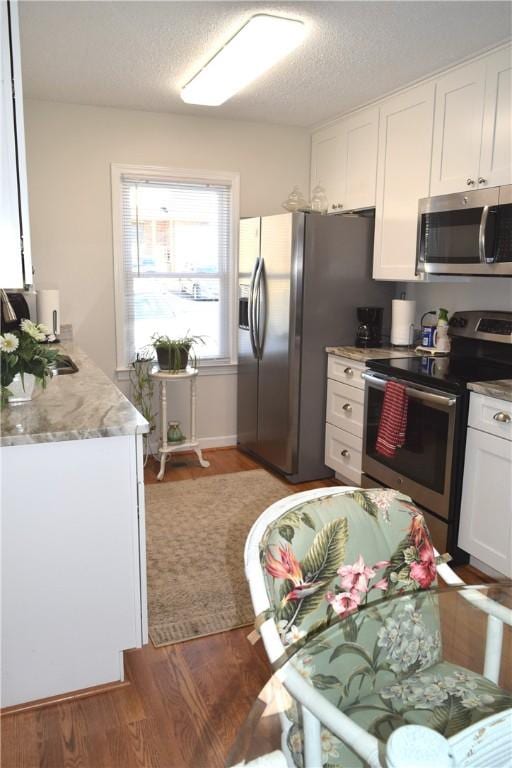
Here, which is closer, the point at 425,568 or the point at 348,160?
the point at 425,568

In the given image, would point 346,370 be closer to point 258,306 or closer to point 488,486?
point 258,306

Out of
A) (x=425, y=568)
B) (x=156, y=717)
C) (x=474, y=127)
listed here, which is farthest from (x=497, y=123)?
(x=156, y=717)

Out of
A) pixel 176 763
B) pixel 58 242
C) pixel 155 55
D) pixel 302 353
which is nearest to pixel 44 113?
pixel 58 242

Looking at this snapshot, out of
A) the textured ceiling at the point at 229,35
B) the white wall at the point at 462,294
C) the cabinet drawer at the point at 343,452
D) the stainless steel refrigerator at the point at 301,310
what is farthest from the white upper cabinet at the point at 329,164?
the cabinet drawer at the point at 343,452

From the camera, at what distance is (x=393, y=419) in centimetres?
296

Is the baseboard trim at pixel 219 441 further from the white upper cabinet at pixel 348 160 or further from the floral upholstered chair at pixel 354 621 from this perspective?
the floral upholstered chair at pixel 354 621

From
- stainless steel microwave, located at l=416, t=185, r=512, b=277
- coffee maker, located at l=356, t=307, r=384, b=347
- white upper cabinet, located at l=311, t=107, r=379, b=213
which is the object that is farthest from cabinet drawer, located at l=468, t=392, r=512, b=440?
Answer: white upper cabinet, located at l=311, t=107, r=379, b=213

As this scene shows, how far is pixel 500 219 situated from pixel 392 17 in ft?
3.18

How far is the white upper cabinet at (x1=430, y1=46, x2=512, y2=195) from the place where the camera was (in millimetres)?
2668

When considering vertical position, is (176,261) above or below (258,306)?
above

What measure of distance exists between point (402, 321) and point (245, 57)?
68.2 inches

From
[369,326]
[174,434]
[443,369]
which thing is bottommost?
[174,434]

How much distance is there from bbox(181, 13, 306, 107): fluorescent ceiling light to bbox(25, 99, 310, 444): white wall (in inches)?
26.1

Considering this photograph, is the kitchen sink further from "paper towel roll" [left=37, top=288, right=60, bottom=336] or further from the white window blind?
the white window blind
